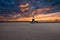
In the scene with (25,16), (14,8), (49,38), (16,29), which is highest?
(14,8)

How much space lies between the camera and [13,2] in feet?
7.13

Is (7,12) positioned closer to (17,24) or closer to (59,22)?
(17,24)

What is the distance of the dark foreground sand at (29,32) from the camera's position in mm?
2207

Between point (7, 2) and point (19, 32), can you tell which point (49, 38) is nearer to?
point (19, 32)

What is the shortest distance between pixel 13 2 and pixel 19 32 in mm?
536

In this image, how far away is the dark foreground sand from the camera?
2.21 meters

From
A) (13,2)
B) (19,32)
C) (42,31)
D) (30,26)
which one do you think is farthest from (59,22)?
(13,2)

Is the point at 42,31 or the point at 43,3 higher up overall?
the point at 43,3

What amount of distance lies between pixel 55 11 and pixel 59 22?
0.65ft

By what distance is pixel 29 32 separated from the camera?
2227 mm

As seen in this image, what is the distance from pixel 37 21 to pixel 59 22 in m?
0.37

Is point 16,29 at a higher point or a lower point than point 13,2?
lower

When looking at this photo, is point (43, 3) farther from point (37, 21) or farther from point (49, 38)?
point (49, 38)

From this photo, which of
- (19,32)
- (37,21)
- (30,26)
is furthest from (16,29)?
(37,21)
